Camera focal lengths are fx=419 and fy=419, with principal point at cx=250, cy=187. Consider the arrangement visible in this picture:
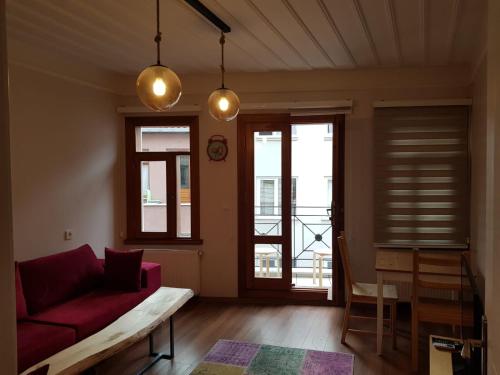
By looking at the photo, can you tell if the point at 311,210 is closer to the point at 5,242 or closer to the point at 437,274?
the point at 437,274

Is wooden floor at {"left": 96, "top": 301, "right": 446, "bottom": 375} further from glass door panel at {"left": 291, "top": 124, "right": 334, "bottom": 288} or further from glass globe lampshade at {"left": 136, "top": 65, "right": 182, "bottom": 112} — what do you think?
glass globe lampshade at {"left": 136, "top": 65, "right": 182, "bottom": 112}

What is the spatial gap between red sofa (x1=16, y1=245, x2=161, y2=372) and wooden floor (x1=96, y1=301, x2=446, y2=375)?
42 centimetres

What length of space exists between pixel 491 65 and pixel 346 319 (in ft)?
9.33

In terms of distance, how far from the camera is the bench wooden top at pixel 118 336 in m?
2.47

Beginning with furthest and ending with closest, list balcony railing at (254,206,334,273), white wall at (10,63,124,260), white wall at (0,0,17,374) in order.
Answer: balcony railing at (254,206,334,273)
white wall at (10,63,124,260)
white wall at (0,0,17,374)

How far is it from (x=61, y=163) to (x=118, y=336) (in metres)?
1.99

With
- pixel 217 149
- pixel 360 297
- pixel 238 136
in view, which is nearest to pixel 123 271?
pixel 217 149

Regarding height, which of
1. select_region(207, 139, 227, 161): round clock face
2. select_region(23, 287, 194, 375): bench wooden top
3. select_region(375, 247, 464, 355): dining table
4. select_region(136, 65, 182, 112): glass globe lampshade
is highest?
select_region(136, 65, 182, 112): glass globe lampshade

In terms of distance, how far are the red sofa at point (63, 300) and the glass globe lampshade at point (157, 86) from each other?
5.72ft

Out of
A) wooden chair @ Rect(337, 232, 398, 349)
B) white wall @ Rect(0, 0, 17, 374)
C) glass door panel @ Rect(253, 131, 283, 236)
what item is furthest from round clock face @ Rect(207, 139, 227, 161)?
white wall @ Rect(0, 0, 17, 374)

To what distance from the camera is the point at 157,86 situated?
2.33 meters

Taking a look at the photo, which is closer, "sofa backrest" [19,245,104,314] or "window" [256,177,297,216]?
"sofa backrest" [19,245,104,314]

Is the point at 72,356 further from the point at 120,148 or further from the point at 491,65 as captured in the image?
the point at 120,148

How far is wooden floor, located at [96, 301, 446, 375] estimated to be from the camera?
132 inches
